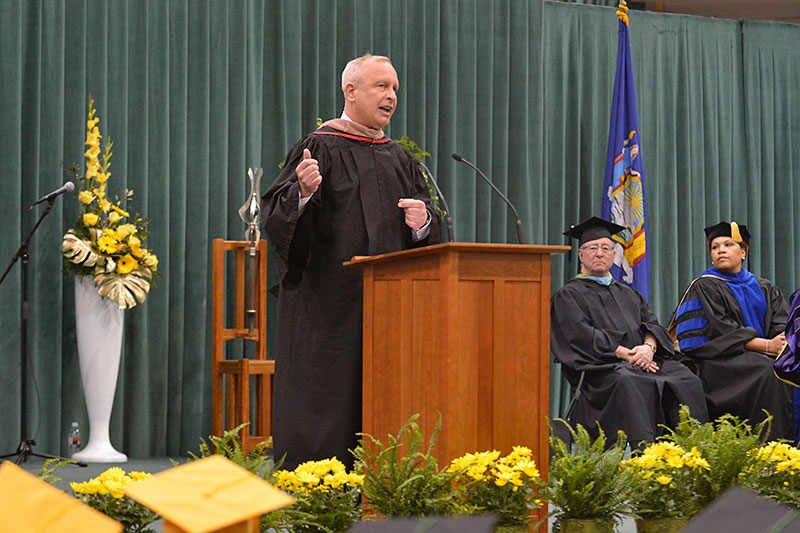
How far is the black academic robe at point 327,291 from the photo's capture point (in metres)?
3.73

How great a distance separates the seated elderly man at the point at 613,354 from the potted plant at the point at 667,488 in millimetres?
2723

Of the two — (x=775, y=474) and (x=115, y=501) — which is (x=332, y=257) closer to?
(x=115, y=501)

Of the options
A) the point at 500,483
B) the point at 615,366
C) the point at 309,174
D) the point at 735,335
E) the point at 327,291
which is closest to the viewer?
the point at 500,483

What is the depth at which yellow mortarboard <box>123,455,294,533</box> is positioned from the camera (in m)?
1.30

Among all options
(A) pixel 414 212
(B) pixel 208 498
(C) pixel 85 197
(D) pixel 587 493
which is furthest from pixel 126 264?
(B) pixel 208 498

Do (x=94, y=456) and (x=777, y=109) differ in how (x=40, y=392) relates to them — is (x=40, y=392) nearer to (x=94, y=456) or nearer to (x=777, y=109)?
(x=94, y=456)

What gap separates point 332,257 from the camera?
149 inches

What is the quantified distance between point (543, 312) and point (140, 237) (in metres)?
4.07

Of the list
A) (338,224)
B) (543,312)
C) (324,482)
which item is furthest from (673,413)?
(324,482)

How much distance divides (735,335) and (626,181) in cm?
173

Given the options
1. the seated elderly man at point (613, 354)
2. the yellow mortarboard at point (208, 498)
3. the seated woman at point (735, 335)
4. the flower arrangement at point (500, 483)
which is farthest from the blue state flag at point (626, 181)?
the yellow mortarboard at point (208, 498)

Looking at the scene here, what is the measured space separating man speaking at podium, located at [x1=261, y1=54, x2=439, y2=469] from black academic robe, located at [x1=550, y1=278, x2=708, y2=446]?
2.27m

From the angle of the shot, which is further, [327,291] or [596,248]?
[596,248]

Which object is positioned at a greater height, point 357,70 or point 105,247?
point 357,70
